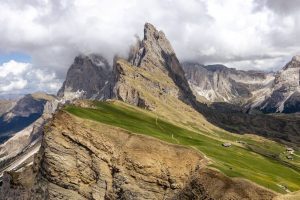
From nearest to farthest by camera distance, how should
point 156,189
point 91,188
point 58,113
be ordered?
point 156,189
point 91,188
point 58,113

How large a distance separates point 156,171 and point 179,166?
5372mm

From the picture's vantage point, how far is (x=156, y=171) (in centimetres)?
10775

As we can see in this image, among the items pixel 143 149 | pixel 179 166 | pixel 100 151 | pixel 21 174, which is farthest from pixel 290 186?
pixel 21 174

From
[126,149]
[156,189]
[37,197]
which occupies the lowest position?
[37,197]

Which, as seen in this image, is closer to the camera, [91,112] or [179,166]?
[179,166]

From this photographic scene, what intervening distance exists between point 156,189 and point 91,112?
127 ft

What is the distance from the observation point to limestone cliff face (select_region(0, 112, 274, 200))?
349 ft

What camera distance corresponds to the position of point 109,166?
114 metres

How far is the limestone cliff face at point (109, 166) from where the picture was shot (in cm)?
10631

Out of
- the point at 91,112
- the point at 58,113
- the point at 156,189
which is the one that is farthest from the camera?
the point at 91,112

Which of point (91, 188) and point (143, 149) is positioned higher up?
point (143, 149)

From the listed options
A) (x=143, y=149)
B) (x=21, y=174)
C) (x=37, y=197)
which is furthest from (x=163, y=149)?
(x=21, y=174)

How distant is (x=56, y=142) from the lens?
118750mm

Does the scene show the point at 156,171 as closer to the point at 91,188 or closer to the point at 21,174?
the point at 91,188
